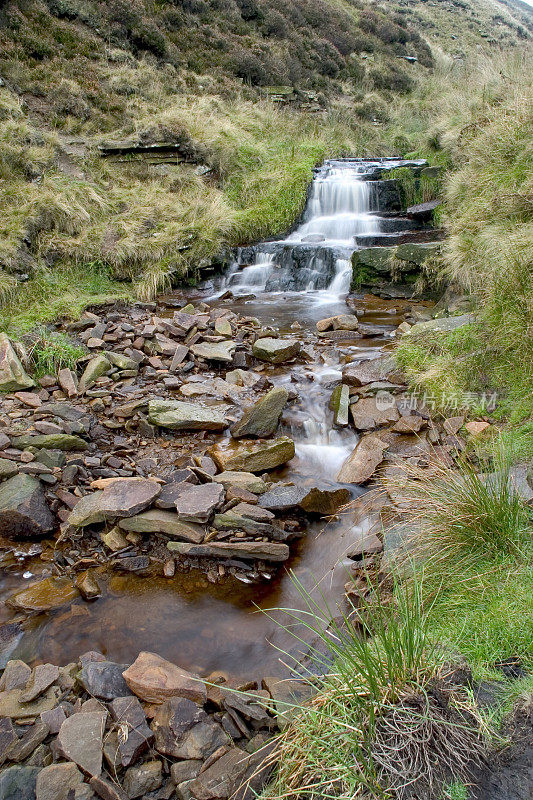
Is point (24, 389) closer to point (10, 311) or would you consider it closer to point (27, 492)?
point (27, 492)

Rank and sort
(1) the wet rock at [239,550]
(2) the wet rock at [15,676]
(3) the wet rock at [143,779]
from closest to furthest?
(3) the wet rock at [143,779] < (2) the wet rock at [15,676] < (1) the wet rock at [239,550]

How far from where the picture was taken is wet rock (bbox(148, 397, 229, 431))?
502 cm

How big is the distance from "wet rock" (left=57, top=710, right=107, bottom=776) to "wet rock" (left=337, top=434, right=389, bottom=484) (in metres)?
2.61

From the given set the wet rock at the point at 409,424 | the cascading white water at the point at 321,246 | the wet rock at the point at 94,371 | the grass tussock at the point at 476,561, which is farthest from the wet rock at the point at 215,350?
the grass tussock at the point at 476,561

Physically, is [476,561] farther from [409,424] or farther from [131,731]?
[409,424]

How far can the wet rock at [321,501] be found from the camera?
3.94 meters

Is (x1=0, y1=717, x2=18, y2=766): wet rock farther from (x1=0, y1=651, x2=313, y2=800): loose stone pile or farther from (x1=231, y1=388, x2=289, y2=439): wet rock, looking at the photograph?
(x1=231, y1=388, x2=289, y2=439): wet rock

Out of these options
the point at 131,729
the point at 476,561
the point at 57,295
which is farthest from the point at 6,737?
the point at 57,295

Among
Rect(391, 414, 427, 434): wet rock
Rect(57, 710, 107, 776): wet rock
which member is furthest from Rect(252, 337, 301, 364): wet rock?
Rect(57, 710, 107, 776): wet rock

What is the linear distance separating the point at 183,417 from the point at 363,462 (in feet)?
6.10

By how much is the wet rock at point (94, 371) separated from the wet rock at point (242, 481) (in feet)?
7.37

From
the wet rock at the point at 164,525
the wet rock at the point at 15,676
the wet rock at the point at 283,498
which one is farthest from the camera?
the wet rock at the point at 283,498

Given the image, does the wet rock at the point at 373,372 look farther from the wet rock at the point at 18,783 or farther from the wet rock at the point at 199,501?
the wet rock at the point at 18,783

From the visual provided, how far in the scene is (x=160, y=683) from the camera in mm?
2502
